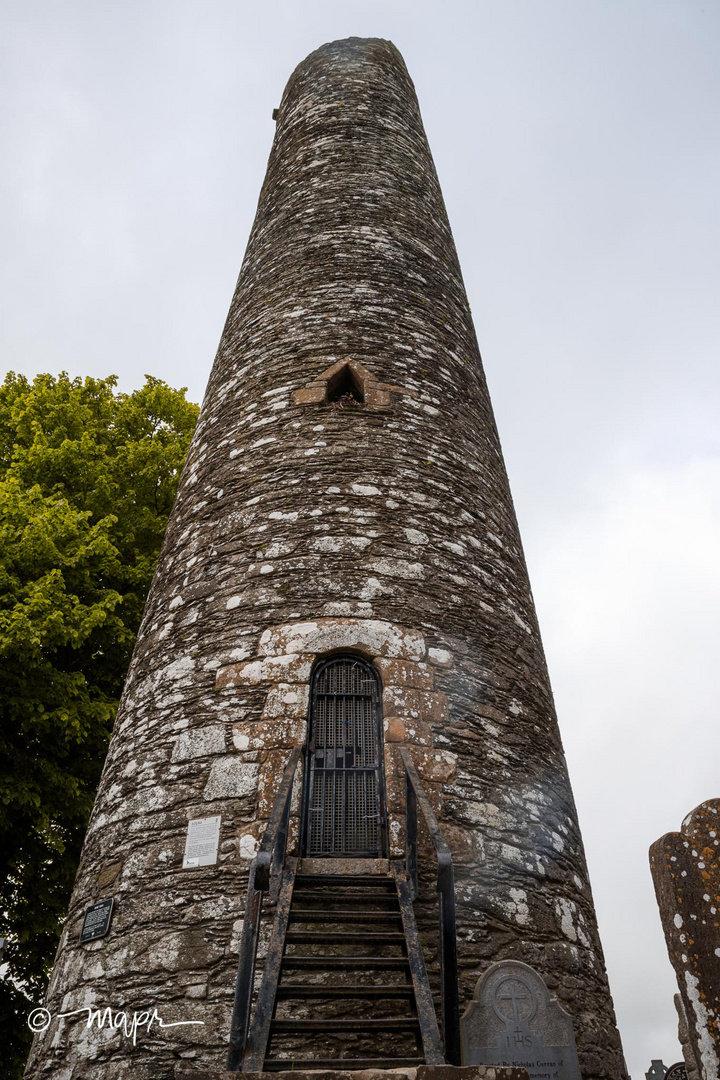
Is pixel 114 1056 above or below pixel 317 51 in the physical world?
below

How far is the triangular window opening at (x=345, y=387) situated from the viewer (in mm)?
6230

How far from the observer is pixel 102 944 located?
4086mm

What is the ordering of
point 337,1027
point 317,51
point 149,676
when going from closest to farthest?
point 337,1027, point 149,676, point 317,51

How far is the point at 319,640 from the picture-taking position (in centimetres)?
474

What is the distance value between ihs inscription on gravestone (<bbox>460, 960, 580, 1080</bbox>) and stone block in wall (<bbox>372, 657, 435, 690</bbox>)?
1.48 m

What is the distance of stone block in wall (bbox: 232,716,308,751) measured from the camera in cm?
438

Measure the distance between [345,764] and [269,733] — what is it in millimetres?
459

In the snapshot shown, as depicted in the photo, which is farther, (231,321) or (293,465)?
(231,321)

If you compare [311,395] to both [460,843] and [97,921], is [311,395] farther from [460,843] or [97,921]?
[97,921]

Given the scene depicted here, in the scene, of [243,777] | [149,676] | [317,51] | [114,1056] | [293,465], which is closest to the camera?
[114,1056]

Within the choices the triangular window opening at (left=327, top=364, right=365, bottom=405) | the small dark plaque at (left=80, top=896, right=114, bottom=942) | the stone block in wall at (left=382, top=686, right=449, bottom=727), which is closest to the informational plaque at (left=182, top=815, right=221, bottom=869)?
the small dark plaque at (left=80, top=896, right=114, bottom=942)

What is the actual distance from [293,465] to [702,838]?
3.80m

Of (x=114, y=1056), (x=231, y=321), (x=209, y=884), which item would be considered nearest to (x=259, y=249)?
(x=231, y=321)

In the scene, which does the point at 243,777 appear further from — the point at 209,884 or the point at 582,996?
the point at 582,996
